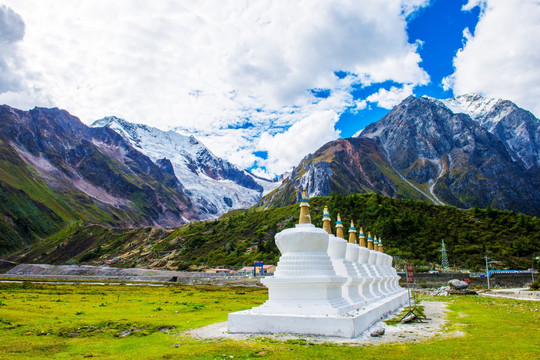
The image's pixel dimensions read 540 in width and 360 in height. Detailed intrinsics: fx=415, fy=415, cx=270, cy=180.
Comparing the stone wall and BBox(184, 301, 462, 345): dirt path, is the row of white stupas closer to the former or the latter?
BBox(184, 301, 462, 345): dirt path

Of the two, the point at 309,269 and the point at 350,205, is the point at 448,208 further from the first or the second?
the point at 309,269

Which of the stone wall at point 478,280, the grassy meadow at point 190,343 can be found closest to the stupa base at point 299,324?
the grassy meadow at point 190,343

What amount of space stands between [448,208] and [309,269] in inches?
4142

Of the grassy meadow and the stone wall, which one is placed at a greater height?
the grassy meadow

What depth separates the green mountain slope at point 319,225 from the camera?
290 feet

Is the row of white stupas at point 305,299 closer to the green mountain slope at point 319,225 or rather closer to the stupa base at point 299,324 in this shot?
the stupa base at point 299,324

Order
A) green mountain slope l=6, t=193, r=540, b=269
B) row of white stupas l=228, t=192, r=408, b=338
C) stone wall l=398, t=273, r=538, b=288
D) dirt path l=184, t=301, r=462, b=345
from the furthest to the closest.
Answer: green mountain slope l=6, t=193, r=540, b=269 → stone wall l=398, t=273, r=538, b=288 → row of white stupas l=228, t=192, r=408, b=338 → dirt path l=184, t=301, r=462, b=345

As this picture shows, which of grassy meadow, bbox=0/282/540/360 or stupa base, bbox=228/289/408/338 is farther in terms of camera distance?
stupa base, bbox=228/289/408/338

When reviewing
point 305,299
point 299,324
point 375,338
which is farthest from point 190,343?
point 375,338

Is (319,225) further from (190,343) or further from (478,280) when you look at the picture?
(190,343)

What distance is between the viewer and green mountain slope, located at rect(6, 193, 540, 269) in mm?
88500

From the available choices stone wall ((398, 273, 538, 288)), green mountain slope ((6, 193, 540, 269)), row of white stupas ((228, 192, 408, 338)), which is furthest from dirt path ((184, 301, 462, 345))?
green mountain slope ((6, 193, 540, 269))

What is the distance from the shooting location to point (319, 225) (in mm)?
104750

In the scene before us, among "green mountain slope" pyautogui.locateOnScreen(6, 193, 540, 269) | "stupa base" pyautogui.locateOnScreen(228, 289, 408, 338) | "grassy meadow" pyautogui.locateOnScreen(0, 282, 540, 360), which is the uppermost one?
"green mountain slope" pyautogui.locateOnScreen(6, 193, 540, 269)
